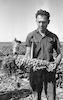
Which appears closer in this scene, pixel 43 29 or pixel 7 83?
pixel 43 29

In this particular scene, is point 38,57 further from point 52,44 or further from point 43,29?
point 43,29

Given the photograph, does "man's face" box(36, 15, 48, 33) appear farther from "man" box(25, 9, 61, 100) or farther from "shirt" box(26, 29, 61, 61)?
"shirt" box(26, 29, 61, 61)

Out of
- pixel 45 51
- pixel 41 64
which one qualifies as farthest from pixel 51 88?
pixel 45 51

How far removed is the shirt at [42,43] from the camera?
2533 mm

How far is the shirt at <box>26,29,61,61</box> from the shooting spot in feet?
8.31

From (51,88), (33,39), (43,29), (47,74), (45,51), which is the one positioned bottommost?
(51,88)

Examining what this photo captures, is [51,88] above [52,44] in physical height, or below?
below

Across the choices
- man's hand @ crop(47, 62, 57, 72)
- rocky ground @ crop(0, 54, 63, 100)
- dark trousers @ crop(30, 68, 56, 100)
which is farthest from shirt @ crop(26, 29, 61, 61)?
rocky ground @ crop(0, 54, 63, 100)

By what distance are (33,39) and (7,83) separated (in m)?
4.38

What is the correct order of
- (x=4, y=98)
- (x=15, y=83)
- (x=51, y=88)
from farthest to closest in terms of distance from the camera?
(x=15, y=83) < (x=4, y=98) < (x=51, y=88)

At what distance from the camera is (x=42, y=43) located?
2.54 metres

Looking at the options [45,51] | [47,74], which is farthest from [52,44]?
[47,74]

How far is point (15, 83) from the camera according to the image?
20.8 ft

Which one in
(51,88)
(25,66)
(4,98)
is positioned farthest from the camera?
(4,98)
